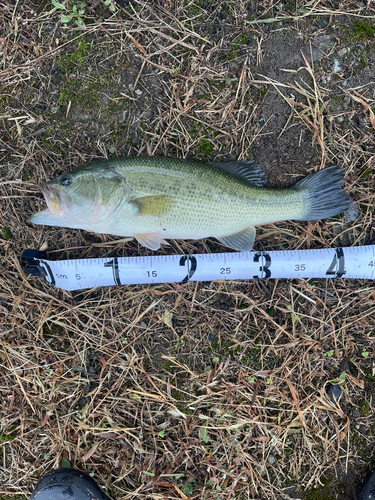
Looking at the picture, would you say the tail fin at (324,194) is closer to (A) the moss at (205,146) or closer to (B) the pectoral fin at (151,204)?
(A) the moss at (205,146)

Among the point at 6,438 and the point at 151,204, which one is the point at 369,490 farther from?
the point at 6,438

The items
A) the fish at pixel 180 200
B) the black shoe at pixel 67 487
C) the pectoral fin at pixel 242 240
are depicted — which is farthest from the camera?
the pectoral fin at pixel 242 240

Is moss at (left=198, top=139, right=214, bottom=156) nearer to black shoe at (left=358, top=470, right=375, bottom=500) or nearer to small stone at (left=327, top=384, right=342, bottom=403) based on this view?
small stone at (left=327, top=384, right=342, bottom=403)

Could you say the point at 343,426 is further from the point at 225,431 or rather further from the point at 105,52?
the point at 105,52

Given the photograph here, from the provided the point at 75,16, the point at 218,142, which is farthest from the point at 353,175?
the point at 75,16

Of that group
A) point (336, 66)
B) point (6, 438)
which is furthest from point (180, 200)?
point (6, 438)

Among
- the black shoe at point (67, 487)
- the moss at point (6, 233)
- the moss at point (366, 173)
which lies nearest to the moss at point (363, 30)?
the moss at point (366, 173)
